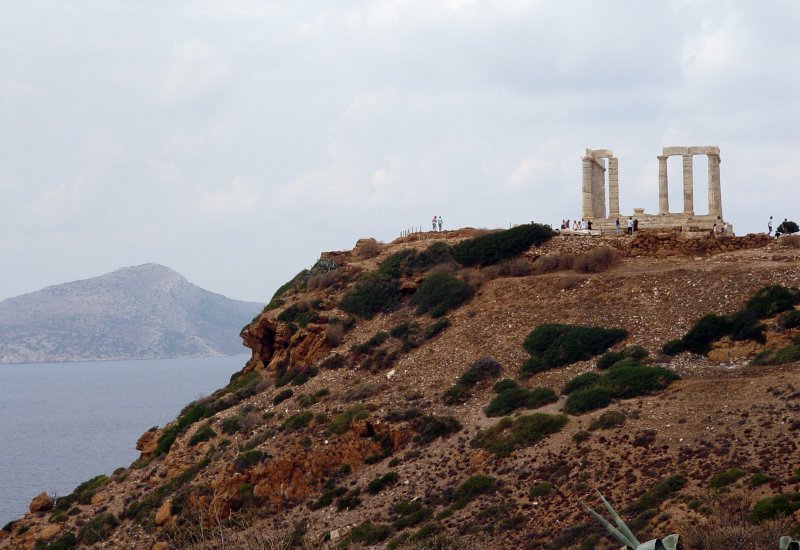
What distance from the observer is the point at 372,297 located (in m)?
52.9

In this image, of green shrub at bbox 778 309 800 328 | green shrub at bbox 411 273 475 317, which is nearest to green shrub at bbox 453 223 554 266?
green shrub at bbox 411 273 475 317

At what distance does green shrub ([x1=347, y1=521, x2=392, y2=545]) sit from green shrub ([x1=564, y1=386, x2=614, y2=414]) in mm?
7584

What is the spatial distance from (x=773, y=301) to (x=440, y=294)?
14684mm

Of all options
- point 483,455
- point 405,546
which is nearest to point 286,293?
point 483,455

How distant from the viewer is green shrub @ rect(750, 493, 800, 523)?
26939 mm

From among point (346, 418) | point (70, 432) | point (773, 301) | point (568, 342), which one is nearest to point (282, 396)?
point (346, 418)

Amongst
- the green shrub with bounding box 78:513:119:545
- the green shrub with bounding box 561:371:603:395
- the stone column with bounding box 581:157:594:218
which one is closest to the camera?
the green shrub with bounding box 561:371:603:395

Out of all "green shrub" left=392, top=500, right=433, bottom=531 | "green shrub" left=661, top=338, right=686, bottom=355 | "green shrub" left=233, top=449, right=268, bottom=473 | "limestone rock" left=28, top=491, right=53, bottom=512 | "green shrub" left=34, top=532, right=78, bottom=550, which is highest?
"green shrub" left=661, top=338, right=686, bottom=355

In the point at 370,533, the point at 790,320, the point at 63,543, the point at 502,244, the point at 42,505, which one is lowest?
the point at 63,543

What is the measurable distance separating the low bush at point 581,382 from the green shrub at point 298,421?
962 centimetres

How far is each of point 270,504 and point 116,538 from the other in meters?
6.33

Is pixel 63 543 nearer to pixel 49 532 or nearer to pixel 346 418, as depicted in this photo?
pixel 49 532

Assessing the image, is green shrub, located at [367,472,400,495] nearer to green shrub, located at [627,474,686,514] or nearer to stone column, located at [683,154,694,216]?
green shrub, located at [627,474,686,514]

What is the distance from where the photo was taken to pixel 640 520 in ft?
97.5
